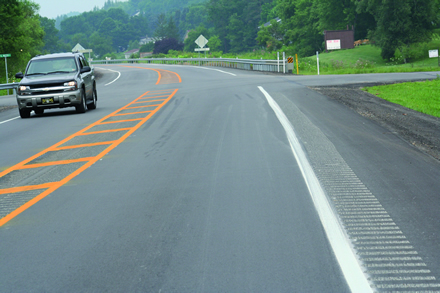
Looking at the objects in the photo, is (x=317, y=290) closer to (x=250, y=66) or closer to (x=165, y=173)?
(x=165, y=173)

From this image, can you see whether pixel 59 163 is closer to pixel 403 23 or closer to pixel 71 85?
pixel 71 85

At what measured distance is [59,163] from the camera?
866 cm

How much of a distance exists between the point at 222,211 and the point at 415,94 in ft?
48.9

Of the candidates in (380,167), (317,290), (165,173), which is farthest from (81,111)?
(317,290)

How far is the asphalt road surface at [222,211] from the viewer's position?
401cm

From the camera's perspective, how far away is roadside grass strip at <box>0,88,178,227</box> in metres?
6.57

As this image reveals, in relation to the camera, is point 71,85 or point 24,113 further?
point 24,113

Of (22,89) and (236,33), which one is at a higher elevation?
(236,33)

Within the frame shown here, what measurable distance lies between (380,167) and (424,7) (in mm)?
57053

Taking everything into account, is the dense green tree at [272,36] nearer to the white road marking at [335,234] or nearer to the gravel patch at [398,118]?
the gravel patch at [398,118]

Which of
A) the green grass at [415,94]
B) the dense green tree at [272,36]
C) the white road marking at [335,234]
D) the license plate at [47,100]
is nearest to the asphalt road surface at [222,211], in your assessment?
the white road marking at [335,234]

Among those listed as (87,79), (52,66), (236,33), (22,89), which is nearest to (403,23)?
(87,79)

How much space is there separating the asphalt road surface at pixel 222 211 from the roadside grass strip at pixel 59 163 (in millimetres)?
37

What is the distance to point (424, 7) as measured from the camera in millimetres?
58562
